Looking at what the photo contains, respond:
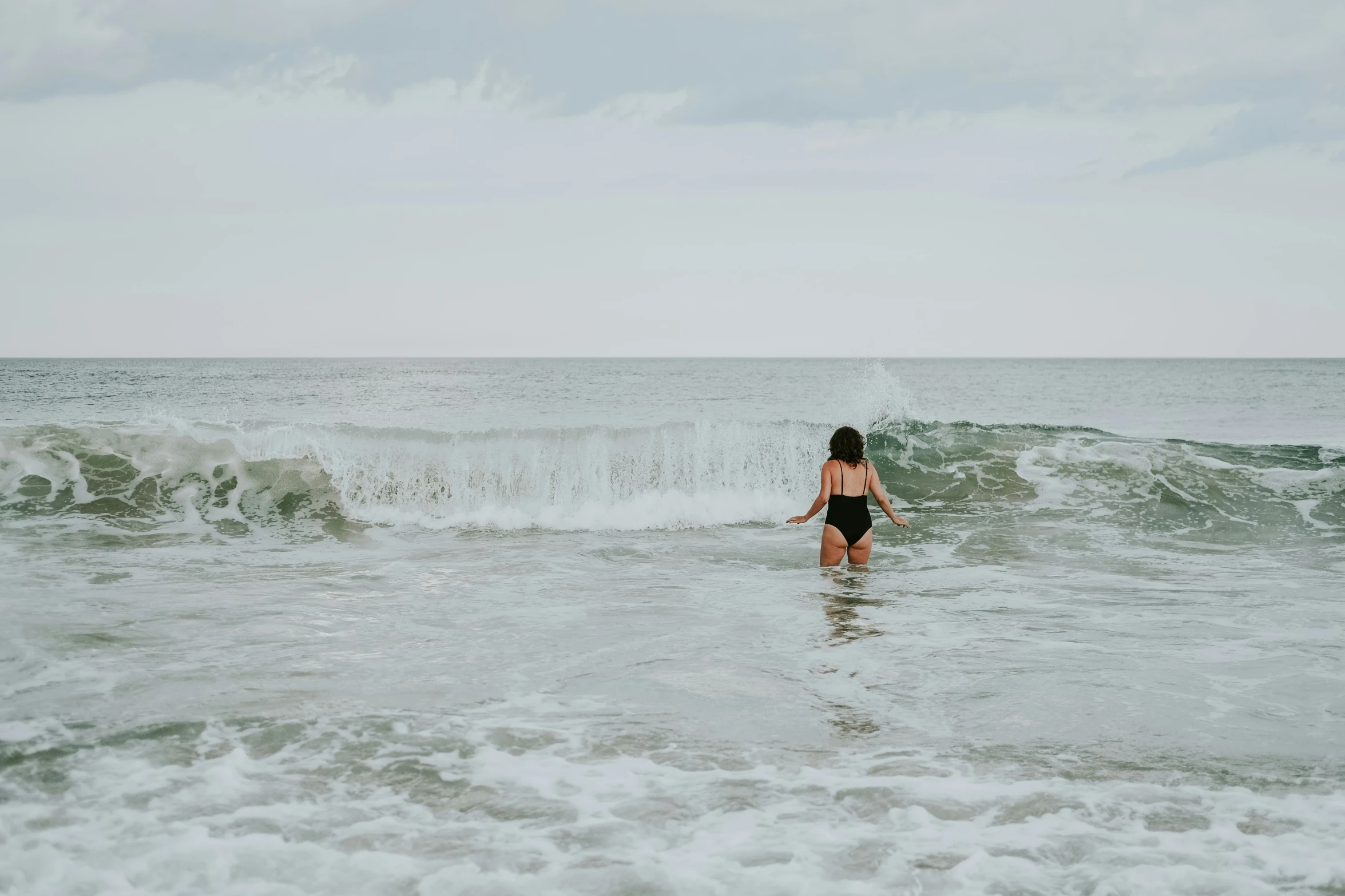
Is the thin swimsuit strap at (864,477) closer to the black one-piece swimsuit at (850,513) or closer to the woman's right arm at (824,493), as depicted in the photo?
the black one-piece swimsuit at (850,513)

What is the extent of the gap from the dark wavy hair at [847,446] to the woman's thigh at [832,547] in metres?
0.77

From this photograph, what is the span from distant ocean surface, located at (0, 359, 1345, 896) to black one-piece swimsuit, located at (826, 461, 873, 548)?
0.48 meters

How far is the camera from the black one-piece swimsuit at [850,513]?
30.9 ft

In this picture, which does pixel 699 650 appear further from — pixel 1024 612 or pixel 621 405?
pixel 621 405

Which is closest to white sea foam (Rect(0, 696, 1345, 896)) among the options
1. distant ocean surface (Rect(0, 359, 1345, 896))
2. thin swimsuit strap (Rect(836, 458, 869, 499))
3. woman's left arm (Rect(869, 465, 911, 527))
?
distant ocean surface (Rect(0, 359, 1345, 896))

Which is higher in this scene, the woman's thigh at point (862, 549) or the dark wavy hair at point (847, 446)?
the dark wavy hair at point (847, 446)

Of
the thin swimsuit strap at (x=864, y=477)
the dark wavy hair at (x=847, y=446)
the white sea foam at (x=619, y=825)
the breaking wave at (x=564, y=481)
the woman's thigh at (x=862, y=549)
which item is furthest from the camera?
the breaking wave at (x=564, y=481)

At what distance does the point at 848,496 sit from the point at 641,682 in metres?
4.21

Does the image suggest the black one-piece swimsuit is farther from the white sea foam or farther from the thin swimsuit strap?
the white sea foam

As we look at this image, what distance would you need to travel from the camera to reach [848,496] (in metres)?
9.41

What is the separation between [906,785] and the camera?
14.0 feet

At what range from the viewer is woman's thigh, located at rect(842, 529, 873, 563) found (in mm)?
9617

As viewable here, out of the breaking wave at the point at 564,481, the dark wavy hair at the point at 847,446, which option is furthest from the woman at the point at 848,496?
the breaking wave at the point at 564,481

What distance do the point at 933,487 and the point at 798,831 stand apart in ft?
44.2
